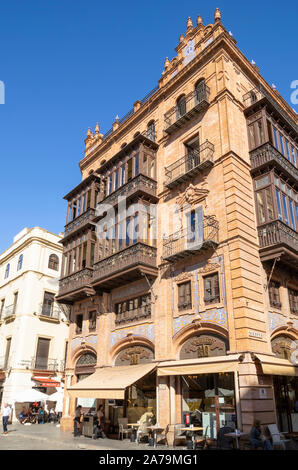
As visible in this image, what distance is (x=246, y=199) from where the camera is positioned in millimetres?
16469

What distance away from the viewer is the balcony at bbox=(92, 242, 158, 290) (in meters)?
17.8

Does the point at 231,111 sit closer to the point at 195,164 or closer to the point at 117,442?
the point at 195,164

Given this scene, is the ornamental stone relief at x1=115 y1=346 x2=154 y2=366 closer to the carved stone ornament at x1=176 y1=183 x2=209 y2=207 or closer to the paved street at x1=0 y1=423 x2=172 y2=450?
the paved street at x1=0 y1=423 x2=172 y2=450

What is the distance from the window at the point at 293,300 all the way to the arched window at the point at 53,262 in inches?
893

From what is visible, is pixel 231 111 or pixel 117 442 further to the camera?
pixel 231 111

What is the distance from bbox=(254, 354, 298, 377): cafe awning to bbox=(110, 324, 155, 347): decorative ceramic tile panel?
18.0 feet

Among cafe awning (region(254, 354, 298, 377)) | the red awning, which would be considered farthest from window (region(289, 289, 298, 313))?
the red awning

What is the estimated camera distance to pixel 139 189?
19.0 metres

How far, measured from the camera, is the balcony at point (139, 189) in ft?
63.3

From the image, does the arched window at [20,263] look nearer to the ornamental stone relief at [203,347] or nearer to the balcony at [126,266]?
the balcony at [126,266]

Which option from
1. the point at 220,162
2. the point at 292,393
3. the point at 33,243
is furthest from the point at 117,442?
the point at 33,243

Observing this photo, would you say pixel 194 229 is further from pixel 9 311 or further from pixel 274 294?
pixel 9 311
